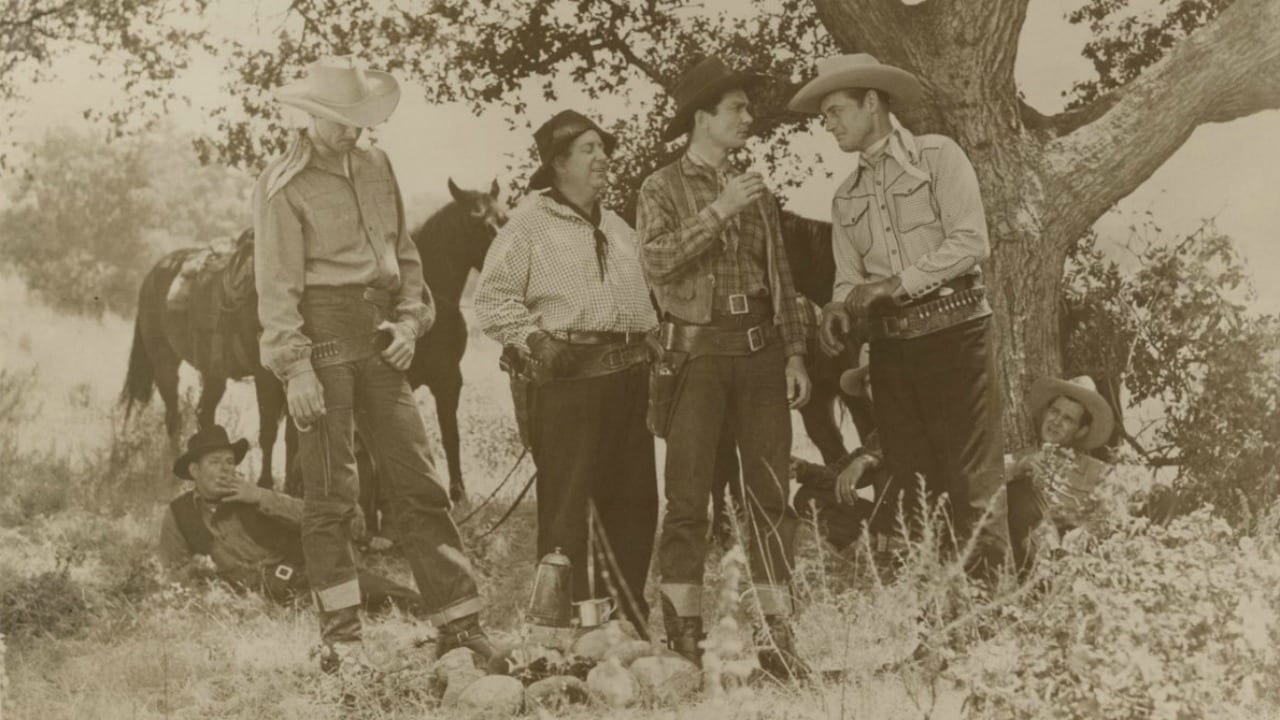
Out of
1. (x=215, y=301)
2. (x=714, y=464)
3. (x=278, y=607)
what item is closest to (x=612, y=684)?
(x=714, y=464)

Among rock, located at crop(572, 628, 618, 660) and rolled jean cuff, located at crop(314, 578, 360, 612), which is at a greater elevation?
rolled jean cuff, located at crop(314, 578, 360, 612)

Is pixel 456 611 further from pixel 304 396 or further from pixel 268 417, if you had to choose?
pixel 268 417

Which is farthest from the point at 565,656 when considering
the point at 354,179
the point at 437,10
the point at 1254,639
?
the point at 437,10

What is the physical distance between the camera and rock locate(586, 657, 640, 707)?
179 inches

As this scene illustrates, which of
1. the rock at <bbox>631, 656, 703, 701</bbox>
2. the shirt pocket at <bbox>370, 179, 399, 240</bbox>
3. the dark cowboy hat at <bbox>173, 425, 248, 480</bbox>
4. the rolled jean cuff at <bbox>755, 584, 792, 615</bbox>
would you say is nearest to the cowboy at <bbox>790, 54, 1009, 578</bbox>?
the rolled jean cuff at <bbox>755, 584, 792, 615</bbox>

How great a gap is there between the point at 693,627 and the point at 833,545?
1229 millimetres

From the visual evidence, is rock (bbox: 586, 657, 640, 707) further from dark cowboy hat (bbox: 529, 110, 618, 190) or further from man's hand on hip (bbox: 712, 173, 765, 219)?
Answer: dark cowboy hat (bbox: 529, 110, 618, 190)

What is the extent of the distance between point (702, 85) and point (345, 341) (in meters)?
1.68

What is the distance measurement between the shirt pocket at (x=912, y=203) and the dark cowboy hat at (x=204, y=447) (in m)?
2.93

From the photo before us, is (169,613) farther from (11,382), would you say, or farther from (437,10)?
(437,10)

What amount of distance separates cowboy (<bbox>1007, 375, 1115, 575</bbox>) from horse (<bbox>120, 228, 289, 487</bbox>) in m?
3.24

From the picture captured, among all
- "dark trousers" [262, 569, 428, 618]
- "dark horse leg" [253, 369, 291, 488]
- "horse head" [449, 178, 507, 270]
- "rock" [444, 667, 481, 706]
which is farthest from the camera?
"horse head" [449, 178, 507, 270]

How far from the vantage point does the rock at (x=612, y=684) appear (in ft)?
14.9

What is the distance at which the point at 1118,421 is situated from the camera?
645 cm
